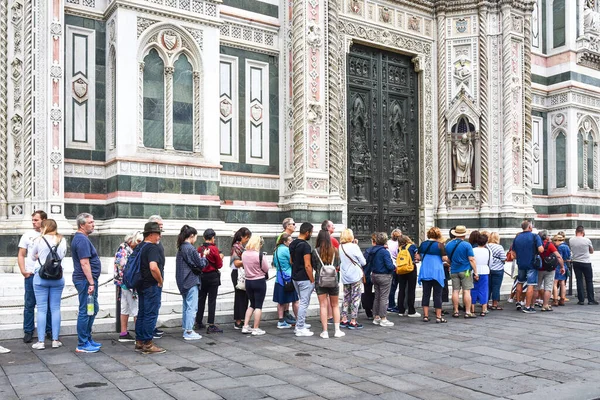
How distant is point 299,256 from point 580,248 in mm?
7364

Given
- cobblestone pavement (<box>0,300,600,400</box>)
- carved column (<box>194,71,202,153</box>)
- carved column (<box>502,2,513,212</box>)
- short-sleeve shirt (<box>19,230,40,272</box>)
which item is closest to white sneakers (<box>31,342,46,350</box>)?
cobblestone pavement (<box>0,300,600,400</box>)

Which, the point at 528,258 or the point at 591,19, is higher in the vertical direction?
the point at 591,19

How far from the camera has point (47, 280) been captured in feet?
25.8

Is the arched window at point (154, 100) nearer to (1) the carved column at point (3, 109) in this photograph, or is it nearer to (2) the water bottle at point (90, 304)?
(1) the carved column at point (3, 109)

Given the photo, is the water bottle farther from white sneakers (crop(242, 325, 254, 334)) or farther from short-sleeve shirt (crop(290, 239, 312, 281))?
short-sleeve shirt (crop(290, 239, 312, 281))

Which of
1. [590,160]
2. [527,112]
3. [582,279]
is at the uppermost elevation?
[527,112]

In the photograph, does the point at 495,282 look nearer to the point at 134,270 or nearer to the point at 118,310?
the point at 118,310

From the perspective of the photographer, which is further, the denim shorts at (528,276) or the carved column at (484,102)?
the carved column at (484,102)

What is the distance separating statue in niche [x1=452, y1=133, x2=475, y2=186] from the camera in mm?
18125

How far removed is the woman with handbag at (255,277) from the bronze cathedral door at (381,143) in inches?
285

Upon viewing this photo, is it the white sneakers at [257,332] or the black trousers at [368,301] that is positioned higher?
the black trousers at [368,301]

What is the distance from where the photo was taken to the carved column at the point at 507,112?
17812 mm

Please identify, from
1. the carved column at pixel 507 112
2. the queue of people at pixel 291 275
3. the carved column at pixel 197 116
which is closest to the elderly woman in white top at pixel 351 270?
the queue of people at pixel 291 275

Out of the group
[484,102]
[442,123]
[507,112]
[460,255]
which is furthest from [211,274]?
[507,112]
